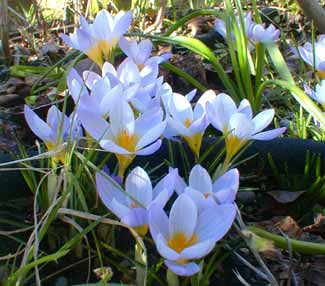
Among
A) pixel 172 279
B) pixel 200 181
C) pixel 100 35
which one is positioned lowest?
pixel 172 279

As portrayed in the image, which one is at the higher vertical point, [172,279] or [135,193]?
[135,193]

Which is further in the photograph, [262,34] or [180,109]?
[262,34]

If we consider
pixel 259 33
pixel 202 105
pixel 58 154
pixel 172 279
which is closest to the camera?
pixel 172 279

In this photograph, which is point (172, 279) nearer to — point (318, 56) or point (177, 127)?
point (177, 127)

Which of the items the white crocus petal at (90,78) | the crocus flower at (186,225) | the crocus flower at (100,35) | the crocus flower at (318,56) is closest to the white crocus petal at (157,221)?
the crocus flower at (186,225)

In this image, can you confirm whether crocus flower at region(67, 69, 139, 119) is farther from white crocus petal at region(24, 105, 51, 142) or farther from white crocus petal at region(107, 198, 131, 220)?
white crocus petal at region(107, 198, 131, 220)

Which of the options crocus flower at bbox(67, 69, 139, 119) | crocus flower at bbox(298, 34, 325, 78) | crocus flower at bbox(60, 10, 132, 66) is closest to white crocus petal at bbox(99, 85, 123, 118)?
crocus flower at bbox(67, 69, 139, 119)

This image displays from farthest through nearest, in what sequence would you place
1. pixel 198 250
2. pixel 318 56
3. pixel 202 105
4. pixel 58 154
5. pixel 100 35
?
pixel 318 56, pixel 100 35, pixel 202 105, pixel 58 154, pixel 198 250

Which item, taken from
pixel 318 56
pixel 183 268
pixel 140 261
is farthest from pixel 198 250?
pixel 318 56
